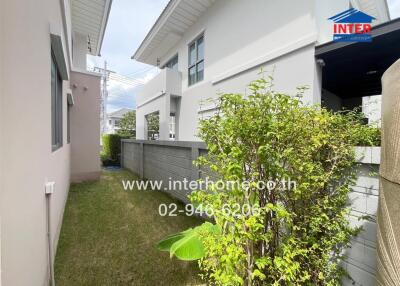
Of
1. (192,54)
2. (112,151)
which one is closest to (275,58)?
(192,54)

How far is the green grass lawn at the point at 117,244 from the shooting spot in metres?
2.83

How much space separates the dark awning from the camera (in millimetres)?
3604

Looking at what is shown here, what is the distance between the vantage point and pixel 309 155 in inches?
85.0

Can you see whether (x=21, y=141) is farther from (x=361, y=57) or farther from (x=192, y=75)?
(x=192, y=75)

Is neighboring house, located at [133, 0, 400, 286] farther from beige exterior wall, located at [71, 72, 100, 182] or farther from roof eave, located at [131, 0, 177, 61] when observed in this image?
beige exterior wall, located at [71, 72, 100, 182]

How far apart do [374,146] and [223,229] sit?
1742mm

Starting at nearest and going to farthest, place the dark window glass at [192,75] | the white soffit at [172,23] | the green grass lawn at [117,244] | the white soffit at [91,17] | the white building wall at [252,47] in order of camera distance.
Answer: the green grass lawn at [117,244] < the white building wall at [252,47] < the white soffit at [91,17] < the white soffit at [172,23] < the dark window glass at [192,75]

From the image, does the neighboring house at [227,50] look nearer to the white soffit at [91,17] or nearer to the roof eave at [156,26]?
the roof eave at [156,26]

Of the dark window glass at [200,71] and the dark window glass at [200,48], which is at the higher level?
the dark window glass at [200,48]

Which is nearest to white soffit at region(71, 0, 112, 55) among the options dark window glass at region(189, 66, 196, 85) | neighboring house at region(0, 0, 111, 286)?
dark window glass at region(189, 66, 196, 85)

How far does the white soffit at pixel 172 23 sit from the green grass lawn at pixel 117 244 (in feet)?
22.9

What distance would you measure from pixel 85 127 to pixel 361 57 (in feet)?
29.9

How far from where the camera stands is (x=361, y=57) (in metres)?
4.57

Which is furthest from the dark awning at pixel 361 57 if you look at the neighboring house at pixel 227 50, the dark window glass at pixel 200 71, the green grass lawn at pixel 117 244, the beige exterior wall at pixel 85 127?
the beige exterior wall at pixel 85 127
